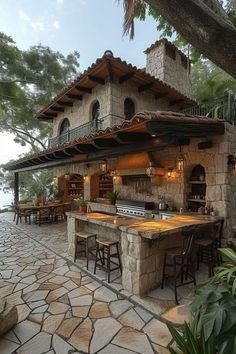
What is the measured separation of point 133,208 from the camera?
7.26 metres

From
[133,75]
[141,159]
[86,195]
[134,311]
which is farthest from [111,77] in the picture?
[134,311]

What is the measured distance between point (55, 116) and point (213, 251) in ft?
39.4

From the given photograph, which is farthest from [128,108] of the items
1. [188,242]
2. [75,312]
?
[75,312]

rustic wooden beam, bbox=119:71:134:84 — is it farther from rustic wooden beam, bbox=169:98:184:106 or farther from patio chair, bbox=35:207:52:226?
patio chair, bbox=35:207:52:226

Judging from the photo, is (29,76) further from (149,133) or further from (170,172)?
(149,133)

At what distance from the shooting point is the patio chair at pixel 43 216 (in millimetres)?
10000

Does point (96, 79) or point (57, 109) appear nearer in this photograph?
point (96, 79)

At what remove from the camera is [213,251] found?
468 cm

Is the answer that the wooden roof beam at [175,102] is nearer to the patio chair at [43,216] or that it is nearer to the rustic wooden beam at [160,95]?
the rustic wooden beam at [160,95]

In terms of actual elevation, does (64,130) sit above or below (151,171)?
above

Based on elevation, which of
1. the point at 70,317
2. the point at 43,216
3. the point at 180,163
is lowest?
the point at 70,317

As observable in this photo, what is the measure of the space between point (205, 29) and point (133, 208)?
18.9 feet

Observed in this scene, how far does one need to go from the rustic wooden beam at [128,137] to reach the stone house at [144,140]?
0.08 ft

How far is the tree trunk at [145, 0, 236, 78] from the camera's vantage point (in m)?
1.99
